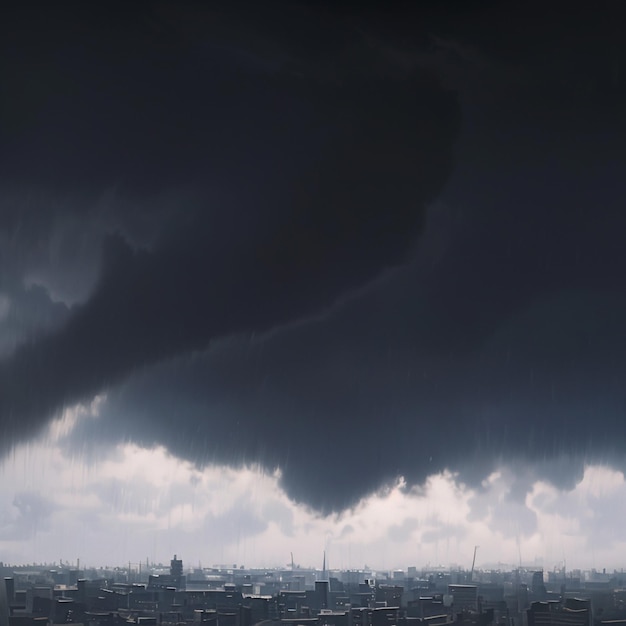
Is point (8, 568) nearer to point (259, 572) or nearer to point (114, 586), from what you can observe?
point (114, 586)

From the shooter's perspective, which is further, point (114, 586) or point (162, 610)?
point (114, 586)

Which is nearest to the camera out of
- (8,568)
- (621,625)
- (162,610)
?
(621,625)

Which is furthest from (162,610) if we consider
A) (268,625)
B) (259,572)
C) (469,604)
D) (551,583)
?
(551,583)

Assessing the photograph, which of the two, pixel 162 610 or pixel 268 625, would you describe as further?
pixel 162 610

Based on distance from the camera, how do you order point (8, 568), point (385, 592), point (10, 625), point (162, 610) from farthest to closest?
point (8, 568) < point (385, 592) < point (162, 610) < point (10, 625)

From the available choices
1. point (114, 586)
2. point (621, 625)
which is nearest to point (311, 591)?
point (114, 586)

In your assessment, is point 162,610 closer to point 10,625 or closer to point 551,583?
point 10,625
